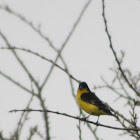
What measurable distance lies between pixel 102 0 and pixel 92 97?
3123mm

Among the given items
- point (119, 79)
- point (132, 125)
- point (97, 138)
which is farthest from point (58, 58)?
point (132, 125)

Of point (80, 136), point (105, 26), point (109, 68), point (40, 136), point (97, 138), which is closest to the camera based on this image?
point (105, 26)

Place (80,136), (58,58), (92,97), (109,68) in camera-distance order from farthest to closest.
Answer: (92,97) < (109,68) < (58,58) < (80,136)

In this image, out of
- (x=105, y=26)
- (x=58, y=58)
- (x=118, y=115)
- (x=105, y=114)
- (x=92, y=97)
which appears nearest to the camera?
(x=105, y=26)

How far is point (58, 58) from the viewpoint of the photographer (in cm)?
373

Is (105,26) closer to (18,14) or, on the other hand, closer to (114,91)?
(114,91)

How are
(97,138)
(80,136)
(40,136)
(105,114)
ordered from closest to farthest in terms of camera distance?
(80,136), (97,138), (40,136), (105,114)

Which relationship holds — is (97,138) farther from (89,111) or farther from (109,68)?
(89,111)

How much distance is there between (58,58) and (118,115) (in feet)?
4.15

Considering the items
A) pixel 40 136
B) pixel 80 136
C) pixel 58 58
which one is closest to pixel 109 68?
pixel 58 58

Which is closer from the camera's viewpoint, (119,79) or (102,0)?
(102,0)

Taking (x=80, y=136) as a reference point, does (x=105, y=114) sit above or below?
above

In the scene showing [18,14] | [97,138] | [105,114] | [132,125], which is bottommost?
[132,125]

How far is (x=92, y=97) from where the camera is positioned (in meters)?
5.48
